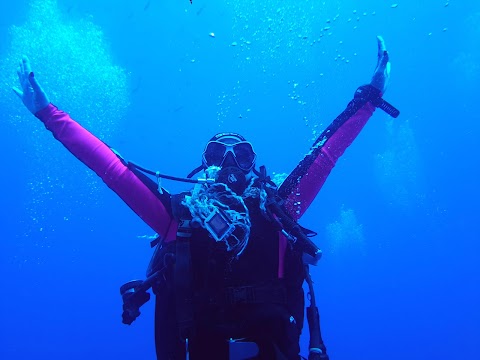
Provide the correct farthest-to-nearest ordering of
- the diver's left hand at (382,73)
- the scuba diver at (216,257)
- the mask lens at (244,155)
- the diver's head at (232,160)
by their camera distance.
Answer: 1. the diver's left hand at (382,73)
2. the mask lens at (244,155)
3. the diver's head at (232,160)
4. the scuba diver at (216,257)

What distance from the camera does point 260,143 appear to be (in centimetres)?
3550

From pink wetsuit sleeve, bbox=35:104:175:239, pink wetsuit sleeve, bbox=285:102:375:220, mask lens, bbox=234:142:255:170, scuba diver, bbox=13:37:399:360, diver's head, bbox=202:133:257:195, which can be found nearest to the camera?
scuba diver, bbox=13:37:399:360

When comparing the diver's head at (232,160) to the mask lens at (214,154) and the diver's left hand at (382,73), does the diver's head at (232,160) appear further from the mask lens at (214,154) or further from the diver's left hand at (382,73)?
the diver's left hand at (382,73)

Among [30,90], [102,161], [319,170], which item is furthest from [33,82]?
[319,170]

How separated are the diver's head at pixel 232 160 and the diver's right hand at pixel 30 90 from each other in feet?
4.65

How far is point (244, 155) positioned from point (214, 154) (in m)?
0.28

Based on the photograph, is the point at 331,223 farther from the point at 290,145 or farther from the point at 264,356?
the point at 264,356

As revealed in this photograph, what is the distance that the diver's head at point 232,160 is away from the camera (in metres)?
3.29

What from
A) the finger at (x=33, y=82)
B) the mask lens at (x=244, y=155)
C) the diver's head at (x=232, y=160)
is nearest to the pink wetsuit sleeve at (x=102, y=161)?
the finger at (x=33, y=82)

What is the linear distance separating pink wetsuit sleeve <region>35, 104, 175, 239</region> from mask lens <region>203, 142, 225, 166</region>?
2.18 ft

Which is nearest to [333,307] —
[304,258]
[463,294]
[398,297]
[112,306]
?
[398,297]

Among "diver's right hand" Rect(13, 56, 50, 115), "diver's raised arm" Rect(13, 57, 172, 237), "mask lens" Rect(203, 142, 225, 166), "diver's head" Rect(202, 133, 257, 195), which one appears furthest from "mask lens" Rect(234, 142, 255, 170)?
"diver's right hand" Rect(13, 56, 50, 115)

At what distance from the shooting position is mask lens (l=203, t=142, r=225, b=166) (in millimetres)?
3523

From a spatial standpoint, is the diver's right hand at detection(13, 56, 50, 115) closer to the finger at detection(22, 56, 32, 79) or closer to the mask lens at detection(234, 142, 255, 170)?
the finger at detection(22, 56, 32, 79)
